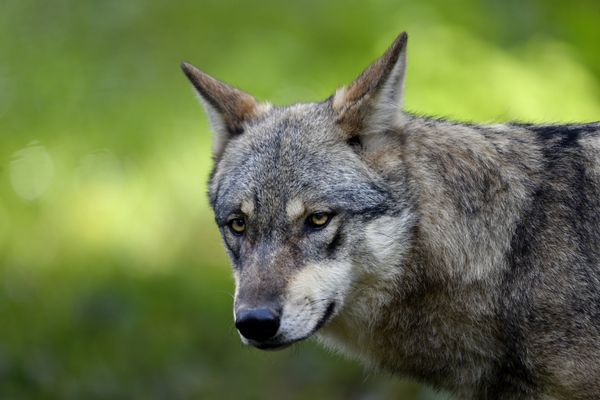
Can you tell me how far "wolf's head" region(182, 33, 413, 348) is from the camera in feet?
17.5

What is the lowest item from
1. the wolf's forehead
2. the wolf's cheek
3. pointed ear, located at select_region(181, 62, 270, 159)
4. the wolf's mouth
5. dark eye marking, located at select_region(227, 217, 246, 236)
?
the wolf's mouth

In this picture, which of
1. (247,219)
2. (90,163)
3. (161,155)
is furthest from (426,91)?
(247,219)

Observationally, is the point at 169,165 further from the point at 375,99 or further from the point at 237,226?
the point at 375,99

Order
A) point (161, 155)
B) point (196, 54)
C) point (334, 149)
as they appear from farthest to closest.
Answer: point (196, 54) < point (161, 155) < point (334, 149)

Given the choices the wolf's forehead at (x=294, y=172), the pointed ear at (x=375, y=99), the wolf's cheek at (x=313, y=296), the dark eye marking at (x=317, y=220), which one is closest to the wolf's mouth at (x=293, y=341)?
the wolf's cheek at (x=313, y=296)

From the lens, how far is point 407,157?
583 centimetres

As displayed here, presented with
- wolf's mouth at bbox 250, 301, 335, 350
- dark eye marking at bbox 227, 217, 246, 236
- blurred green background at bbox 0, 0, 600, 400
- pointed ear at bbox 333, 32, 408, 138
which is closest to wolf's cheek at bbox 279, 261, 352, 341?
wolf's mouth at bbox 250, 301, 335, 350

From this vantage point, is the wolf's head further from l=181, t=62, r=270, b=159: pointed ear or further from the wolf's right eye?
l=181, t=62, r=270, b=159: pointed ear

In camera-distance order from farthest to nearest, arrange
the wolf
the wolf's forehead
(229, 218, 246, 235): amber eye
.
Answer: (229, 218, 246, 235): amber eye
the wolf's forehead
the wolf

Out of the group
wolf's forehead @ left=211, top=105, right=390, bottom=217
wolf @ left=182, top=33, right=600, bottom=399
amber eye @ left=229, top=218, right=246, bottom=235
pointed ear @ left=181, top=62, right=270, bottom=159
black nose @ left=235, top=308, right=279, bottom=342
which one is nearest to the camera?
black nose @ left=235, top=308, right=279, bottom=342

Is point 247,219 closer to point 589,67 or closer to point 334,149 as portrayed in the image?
point 334,149

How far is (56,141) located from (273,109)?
4711 millimetres

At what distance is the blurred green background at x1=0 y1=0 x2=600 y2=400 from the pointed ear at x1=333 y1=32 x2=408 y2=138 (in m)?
3.62

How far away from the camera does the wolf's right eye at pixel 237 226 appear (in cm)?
571
